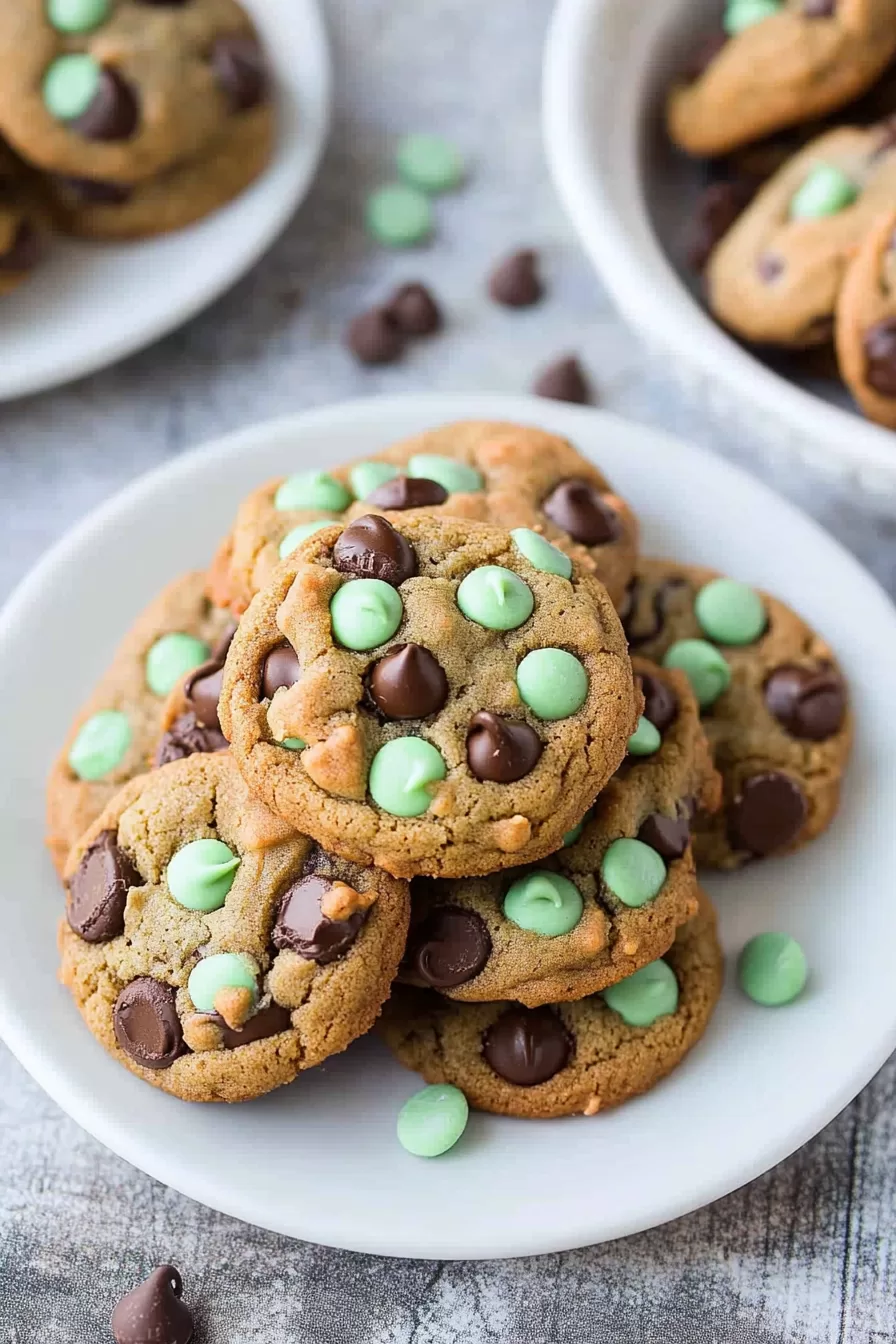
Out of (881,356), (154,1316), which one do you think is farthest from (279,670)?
(881,356)

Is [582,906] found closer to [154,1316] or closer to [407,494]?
[407,494]

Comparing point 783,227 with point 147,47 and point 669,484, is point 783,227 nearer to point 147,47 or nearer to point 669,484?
point 669,484

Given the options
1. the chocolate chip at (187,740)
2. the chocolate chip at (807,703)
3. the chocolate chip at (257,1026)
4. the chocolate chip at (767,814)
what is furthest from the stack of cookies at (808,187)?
the chocolate chip at (257,1026)

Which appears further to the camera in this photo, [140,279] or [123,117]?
[140,279]

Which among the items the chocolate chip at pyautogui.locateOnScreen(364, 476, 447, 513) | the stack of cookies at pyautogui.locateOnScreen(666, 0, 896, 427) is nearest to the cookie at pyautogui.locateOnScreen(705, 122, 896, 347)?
the stack of cookies at pyautogui.locateOnScreen(666, 0, 896, 427)

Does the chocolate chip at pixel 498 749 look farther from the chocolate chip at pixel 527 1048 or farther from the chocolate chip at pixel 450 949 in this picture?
the chocolate chip at pixel 527 1048

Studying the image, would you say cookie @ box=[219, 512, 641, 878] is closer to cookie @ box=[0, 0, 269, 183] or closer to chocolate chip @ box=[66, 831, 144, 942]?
chocolate chip @ box=[66, 831, 144, 942]

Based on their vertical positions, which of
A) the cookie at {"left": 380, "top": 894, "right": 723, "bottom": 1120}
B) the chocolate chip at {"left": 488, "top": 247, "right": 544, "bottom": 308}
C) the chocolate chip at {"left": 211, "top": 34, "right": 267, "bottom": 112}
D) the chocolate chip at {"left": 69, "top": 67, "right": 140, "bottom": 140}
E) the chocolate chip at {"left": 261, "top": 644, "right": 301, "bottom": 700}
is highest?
the chocolate chip at {"left": 69, "top": 67, "right": 140, "bottom": 140}
